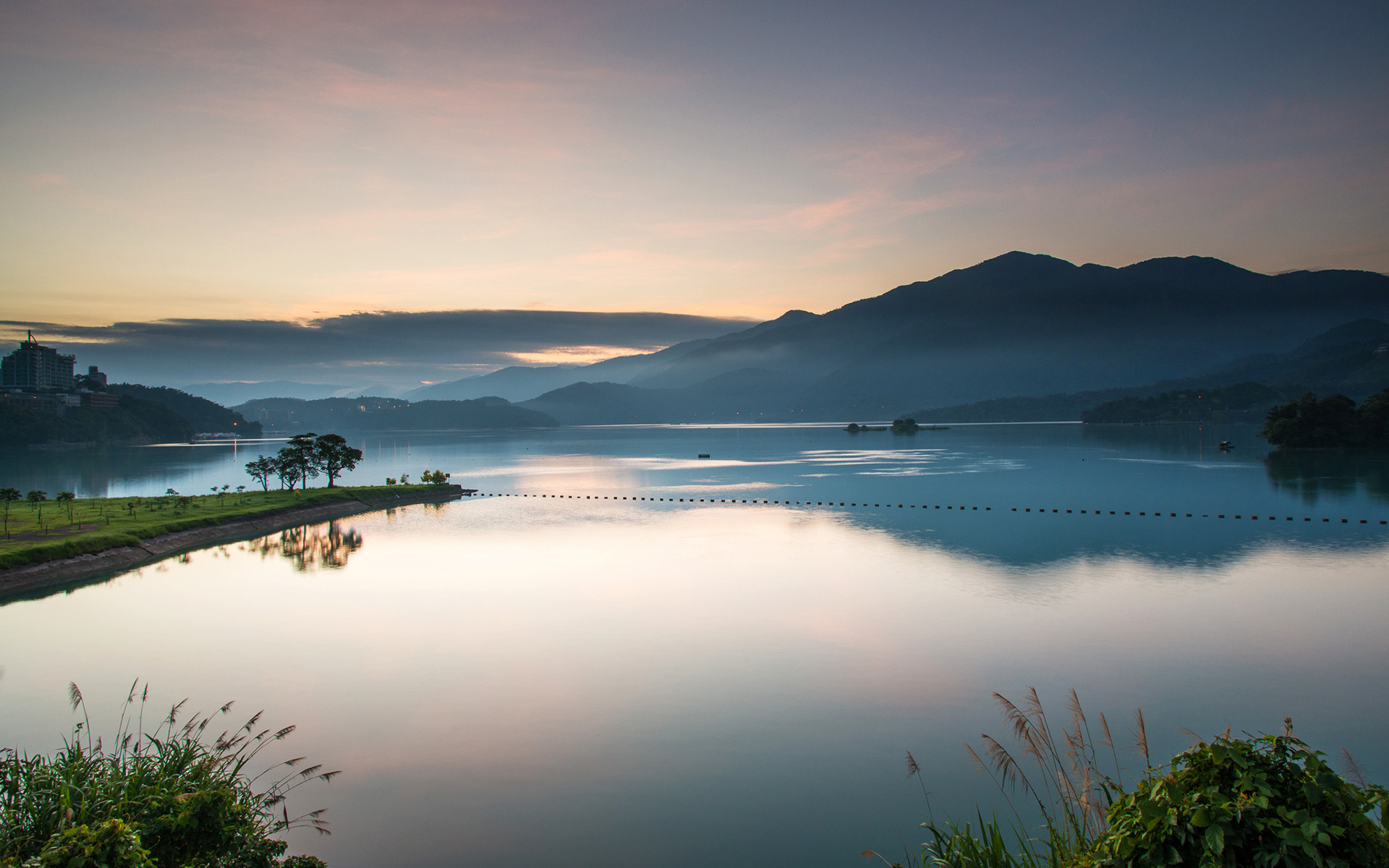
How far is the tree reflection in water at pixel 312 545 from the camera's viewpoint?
31438 mm

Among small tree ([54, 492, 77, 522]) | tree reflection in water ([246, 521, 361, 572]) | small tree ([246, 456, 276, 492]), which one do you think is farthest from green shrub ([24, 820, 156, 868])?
small tree ([246, 456, 276, 492])

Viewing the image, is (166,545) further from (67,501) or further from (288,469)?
(288,469)

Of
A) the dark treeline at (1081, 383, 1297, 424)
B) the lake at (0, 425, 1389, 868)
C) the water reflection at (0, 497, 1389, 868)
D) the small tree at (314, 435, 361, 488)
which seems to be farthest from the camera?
the dark treeline at (1081, 383, 1297, 424)

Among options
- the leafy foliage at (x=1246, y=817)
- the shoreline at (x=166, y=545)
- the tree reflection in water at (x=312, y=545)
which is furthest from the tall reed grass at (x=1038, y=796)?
the shoreline at (x=166, y=545)

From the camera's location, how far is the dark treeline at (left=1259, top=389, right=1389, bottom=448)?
8012 centimetres

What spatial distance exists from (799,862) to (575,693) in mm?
6961

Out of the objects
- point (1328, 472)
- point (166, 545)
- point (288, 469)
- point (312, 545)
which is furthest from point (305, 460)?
point (1328, 472)

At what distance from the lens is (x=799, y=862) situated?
9758 millimetres

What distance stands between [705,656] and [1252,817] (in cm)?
1470

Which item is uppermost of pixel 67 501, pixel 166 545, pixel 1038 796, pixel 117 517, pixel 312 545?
pixel 67 501

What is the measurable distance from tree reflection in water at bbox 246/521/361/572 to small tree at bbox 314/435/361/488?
12505 millimetres

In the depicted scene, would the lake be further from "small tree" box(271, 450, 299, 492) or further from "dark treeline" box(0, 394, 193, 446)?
"dark treeline" box(0, 394, 193, 446)

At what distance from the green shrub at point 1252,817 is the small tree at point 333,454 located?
54.1 metres

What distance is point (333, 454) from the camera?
53.4 m
